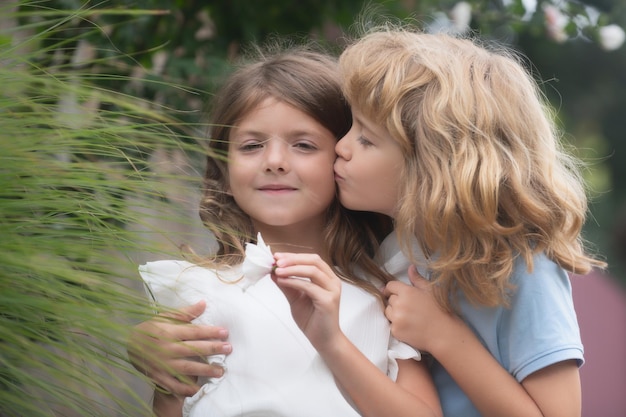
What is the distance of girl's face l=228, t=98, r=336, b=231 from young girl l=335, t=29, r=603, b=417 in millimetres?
66

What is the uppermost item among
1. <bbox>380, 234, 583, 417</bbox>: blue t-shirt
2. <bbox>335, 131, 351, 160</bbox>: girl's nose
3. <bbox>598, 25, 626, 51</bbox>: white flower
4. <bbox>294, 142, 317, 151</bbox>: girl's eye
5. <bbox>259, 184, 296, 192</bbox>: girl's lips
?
<bbox>598, 25, 626, 51</bbox>: white flower

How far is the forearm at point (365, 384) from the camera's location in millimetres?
1811

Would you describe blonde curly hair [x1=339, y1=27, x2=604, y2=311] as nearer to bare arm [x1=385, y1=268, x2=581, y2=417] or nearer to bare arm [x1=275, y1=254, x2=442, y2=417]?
bare arm [x1=385, y1=268, x2=581, y2=417]

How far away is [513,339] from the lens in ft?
6.18

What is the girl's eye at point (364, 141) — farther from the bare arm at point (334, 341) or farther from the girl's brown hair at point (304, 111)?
the bare arm at point (334, 341)

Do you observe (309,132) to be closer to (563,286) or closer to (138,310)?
(563,286)

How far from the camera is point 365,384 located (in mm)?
1823

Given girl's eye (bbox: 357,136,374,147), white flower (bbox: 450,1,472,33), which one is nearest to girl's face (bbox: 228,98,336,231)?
girl's eye (bbox: 357,136,374,147)

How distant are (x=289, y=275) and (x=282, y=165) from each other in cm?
40

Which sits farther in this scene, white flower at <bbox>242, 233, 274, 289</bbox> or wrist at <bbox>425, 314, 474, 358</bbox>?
wrist at <bbox>425, 314, 474, 358</bbox>

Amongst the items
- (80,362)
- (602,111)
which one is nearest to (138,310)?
(80,362)

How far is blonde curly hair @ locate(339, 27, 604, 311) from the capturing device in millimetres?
1874

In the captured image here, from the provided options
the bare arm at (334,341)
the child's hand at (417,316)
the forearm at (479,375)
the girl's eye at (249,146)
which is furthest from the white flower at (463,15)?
the bare arm at (334,341)

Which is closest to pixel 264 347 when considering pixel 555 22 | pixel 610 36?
pixel 610 36
